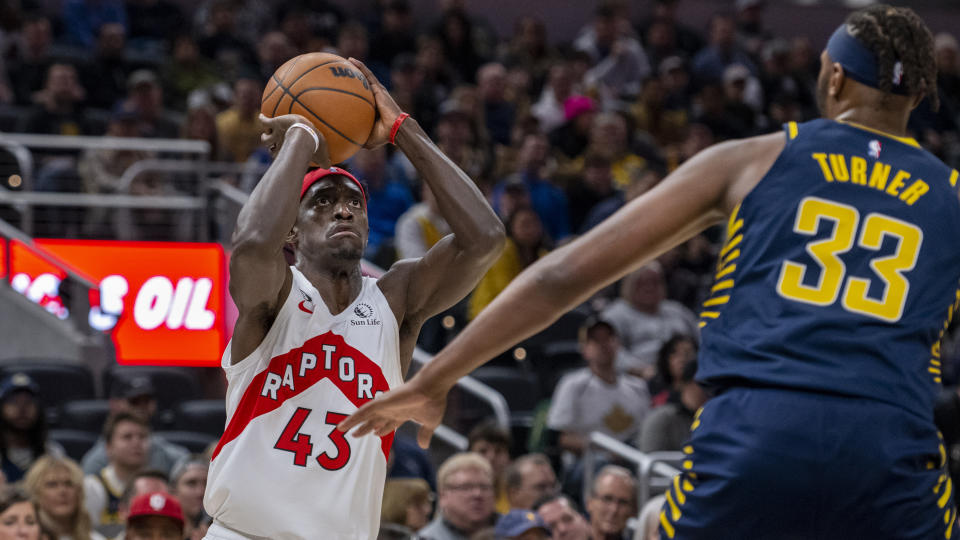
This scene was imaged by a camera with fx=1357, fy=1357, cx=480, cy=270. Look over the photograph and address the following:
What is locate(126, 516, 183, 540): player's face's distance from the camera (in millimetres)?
7438

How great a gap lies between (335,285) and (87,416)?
261 inches

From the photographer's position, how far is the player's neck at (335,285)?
4738 millimetres

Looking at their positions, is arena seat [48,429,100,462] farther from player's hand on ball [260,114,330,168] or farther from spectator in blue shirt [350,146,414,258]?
player's hand on ball [260,114,330,168]

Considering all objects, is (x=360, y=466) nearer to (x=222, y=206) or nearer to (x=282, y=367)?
(x=282, y=367)

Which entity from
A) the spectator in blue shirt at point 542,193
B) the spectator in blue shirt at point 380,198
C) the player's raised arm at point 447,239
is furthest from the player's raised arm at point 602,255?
the spectator in blue shirt at point 542,193

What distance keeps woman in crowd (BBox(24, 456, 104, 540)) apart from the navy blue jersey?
610 cm

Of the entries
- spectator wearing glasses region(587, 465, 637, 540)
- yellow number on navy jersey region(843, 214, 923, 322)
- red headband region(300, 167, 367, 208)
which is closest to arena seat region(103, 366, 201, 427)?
spectator wearing glasses region(587, 465, 637, 540)

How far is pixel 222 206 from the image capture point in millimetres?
12914

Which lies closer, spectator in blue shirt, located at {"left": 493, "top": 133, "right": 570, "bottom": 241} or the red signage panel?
the red signage panel

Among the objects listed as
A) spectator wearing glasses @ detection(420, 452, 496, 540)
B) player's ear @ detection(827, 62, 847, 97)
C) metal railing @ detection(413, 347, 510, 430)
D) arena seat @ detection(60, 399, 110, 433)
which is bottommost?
spectator wearing glasses @ detection(420, 452, 496, 540)

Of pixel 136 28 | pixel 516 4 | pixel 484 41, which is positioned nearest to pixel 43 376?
pixel 136 28

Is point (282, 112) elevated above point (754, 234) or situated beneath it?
elevated above

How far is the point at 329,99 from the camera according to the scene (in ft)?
16.0

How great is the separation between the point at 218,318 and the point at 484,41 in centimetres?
668
